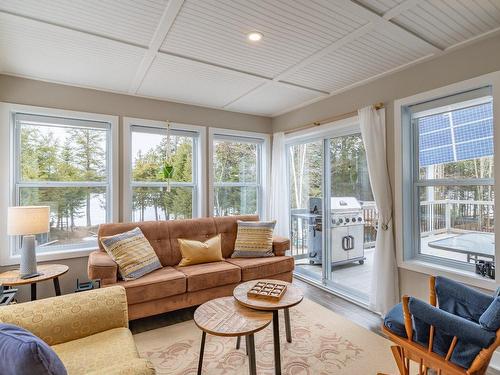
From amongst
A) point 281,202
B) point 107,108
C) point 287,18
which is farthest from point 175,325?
point 287,18

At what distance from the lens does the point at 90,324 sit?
1.69 meters

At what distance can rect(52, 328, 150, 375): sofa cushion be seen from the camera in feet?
4.58

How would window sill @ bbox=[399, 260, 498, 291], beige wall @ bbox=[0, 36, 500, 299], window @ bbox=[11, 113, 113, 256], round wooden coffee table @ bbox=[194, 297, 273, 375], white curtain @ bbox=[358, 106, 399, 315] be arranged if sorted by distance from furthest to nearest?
1. window @ bbox=[11, 113, 113, 256]
2. white curtain @ bbox=[358, 106, 399, 315]
3. beige wall @ bbox=[0, 36, 500, 299]
4. window sill @ bbox=[399, 260, 498, 291]
5. round wooden coffee table @ bbox=[194, 297, 273, 375]

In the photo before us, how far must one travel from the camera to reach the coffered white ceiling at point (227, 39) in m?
1.81

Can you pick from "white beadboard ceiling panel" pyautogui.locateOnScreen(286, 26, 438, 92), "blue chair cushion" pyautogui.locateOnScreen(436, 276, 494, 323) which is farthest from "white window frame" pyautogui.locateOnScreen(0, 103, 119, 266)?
"blue chair cushion" pyautogui.locateOnScreen(436, 276, 494, 323)

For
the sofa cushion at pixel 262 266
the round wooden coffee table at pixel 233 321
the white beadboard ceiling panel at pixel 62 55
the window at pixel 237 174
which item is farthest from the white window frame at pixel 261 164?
the round wooden coffee table at pixel 233 321

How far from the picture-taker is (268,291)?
2.16 meters

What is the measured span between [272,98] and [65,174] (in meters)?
2.69

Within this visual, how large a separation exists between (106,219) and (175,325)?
1590mm

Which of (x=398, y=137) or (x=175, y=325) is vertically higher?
(x=398, y=137)

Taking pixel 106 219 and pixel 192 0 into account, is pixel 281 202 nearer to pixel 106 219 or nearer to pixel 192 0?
pixel 106 219

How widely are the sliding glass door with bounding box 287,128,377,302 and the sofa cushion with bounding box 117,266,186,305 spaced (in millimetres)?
2000

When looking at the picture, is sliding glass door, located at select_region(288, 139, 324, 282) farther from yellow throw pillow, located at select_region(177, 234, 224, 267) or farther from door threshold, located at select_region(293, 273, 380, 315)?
yellow throw pillow, located at select_region(177, 234, 224, 267)

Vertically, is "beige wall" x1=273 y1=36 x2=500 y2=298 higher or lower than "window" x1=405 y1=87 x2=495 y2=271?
higher
